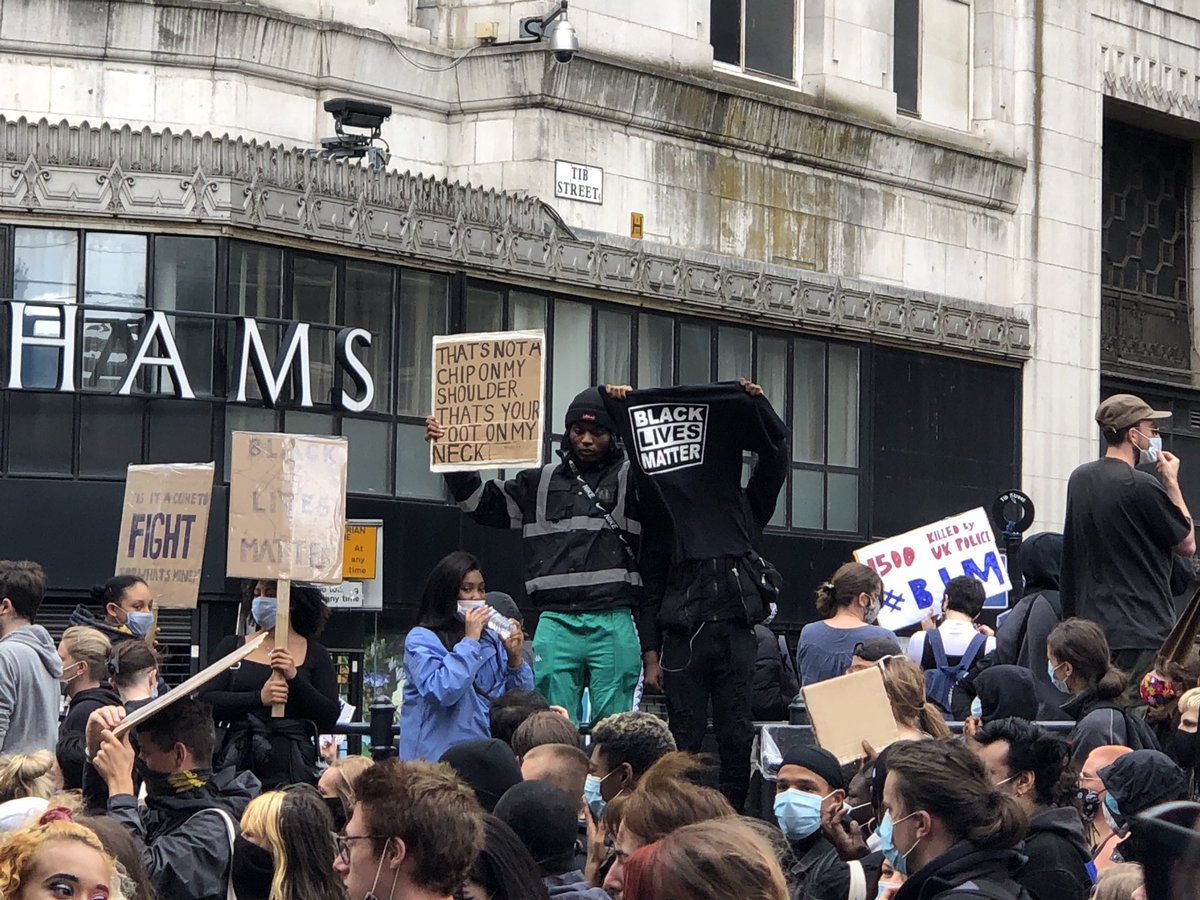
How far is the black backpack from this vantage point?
43.8 ft

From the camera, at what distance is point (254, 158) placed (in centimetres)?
2330

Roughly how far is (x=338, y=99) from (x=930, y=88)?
10827mm

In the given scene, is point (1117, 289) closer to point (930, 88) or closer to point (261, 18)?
point (930, 88)

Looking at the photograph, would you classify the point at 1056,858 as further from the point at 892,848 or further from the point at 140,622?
the point at 140,622

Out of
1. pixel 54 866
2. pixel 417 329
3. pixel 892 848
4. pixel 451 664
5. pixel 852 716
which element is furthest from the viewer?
pixel 417 329

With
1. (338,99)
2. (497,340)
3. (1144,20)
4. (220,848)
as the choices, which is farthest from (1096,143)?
(220,848)

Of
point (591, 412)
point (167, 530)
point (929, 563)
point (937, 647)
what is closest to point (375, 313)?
point (929, 563)

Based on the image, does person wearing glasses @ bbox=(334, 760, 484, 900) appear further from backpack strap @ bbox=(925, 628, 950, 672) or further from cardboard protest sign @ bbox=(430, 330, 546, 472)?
backpack strap @ bbox=(925, 628, 950, 672)

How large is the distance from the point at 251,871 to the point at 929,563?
1156 cm

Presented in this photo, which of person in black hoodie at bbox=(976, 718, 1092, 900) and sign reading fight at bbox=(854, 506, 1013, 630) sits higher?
sign reading fight at bbox=(854, 506, 1013, 630)

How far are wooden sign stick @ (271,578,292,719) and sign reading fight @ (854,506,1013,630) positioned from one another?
23.2ft

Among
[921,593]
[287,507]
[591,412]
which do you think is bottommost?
[921,593]

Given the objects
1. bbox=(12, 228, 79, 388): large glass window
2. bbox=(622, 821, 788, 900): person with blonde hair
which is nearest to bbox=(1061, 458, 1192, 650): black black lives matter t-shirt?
bbox=(622, 821, 788, 900): person with blonde hair

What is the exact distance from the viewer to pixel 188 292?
77.2 ft
